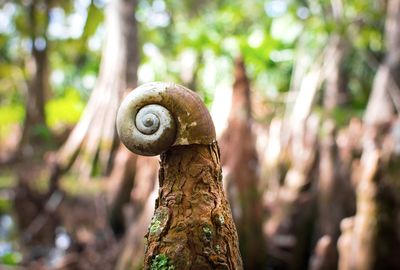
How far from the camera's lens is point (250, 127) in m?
5.39

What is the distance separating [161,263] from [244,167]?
3.77 meters

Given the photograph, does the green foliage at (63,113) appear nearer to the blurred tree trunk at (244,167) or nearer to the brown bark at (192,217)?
the blurred tree trunk at (244,167)

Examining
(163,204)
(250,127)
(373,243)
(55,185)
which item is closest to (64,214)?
(55,185)

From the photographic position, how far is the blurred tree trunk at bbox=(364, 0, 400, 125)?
6.25 m

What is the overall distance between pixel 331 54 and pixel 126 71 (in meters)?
2.97

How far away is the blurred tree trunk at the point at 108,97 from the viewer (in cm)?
803

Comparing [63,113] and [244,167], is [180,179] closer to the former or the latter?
[244,167]

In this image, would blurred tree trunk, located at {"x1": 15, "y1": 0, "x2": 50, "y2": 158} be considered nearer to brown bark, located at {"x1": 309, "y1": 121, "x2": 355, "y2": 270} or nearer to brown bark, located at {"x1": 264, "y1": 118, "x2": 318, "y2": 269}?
brown bark, located at {"x1": 264, "y1": 118, "x2": 318, "y2": 269}

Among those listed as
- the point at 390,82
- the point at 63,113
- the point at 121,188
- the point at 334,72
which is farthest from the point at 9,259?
the point at 63,113

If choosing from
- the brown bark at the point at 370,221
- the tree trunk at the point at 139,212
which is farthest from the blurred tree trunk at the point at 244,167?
the brown bark at the point at 370,221

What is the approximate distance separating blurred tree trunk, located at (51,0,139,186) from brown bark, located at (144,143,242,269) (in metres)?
6.36

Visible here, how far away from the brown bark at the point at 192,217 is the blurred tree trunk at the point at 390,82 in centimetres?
473

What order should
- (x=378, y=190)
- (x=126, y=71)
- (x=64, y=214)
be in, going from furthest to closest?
(x=126, y=71) → (x=64, y=214) → (x=378, y=190)

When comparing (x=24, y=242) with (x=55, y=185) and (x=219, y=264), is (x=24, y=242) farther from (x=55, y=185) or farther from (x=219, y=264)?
(x=219, y=264)
